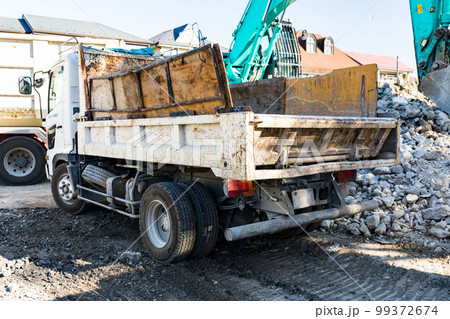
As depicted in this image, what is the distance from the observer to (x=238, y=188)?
12.1ft

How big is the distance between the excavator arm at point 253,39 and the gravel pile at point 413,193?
12.3ft

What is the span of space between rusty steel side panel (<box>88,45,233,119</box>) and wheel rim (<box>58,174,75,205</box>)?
1.47m

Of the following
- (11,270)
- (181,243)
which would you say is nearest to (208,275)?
(181,243)

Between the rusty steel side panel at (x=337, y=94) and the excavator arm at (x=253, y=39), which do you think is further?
the excavator arm at (x=253, y=39)

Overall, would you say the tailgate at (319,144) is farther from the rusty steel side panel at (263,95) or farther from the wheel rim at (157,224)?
the rusty steel side panel at (263,95)

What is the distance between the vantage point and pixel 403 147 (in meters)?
7.14

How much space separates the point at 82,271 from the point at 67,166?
2.35 meters

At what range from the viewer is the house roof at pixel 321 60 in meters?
26.7

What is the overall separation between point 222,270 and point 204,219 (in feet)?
1.86

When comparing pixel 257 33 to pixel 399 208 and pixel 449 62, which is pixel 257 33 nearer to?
pixel 449 62

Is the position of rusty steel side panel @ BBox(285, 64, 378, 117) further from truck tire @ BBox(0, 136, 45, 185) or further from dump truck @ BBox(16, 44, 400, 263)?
truck tire @ BBox(0, 136, 45, 185)

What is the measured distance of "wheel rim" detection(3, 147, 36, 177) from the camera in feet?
32.1

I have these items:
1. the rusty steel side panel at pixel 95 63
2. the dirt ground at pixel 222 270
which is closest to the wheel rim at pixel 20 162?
the dirt ground at pixel 222 270

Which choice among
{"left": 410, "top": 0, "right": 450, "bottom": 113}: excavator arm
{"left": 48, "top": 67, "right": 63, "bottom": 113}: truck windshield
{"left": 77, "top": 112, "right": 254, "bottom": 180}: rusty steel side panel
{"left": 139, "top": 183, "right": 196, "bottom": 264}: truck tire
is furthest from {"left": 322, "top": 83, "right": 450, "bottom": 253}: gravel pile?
{"left": 48, "top": 67, "right": 63, "bottom": 113}: truck windshield
